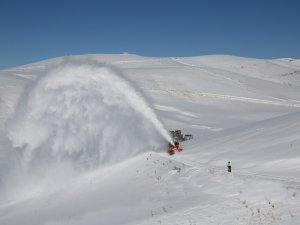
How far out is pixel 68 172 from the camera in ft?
64.3

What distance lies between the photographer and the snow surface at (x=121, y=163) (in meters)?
10.9

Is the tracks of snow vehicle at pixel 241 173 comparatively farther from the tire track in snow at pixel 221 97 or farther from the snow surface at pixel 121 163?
the tire track in snow at pixel 221 97

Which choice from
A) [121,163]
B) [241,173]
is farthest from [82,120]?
[241,173]

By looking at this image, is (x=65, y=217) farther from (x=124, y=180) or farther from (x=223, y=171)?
(x=223, y=171)

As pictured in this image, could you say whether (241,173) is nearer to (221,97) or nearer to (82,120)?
(82,120)

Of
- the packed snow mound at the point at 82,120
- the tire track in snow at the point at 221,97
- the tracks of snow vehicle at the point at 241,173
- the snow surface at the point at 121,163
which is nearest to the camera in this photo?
the tracks of snow vehicle at the point at 241,173

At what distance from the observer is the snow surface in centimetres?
1087

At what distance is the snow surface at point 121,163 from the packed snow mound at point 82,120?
0.06m

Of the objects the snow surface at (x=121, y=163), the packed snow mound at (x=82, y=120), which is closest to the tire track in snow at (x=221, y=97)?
the snow surface at (x=121, y=163)

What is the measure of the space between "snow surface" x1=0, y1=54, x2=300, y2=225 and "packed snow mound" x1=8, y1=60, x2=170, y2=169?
0.20 feet

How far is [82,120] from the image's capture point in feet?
73.3

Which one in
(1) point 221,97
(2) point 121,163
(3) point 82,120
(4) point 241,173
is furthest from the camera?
(1) point 221,97

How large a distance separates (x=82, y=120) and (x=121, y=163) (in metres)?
5.00

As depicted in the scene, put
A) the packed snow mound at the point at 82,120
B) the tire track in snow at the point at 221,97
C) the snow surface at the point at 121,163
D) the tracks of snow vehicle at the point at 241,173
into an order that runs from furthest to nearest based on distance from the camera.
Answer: the tire track in snow at the point at 221,97 → the packed snow mound at the point at 82,120 → the snow surface at the point at 121,163 → the tracks of snow vehicle at the point at 241,173
